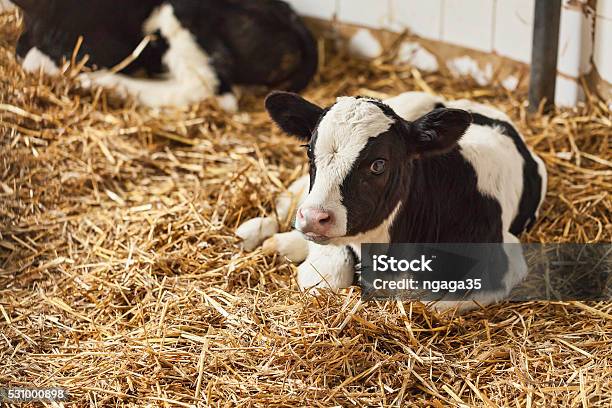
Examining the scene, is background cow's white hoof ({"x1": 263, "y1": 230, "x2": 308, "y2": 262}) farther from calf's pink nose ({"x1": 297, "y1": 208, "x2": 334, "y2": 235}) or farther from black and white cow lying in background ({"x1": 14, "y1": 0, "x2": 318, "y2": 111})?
black and white cow lying in background ({"x1": 14, "y1": 0, "x2": 318, "y2": 111})

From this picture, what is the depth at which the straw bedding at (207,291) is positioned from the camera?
11.5ft

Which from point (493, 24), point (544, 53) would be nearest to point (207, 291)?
point (544, 53)

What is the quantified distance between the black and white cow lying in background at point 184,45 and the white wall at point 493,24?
51cm

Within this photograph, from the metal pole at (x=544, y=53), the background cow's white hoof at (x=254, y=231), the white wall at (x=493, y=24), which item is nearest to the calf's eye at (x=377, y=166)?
A: the background cow's white hoof at (x=254, y=231)

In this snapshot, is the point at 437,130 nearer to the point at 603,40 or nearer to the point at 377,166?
the point at 377,166

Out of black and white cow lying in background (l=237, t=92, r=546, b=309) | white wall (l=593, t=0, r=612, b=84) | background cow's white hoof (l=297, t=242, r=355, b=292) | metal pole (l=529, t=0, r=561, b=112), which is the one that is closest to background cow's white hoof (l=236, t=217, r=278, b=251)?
black and white cow lying in background (l=237, t=92, r=546, b=309)

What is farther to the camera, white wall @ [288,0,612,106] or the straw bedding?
white wall @ [288,0,612,106]

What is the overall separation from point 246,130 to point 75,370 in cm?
255

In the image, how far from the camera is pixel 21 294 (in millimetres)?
4191

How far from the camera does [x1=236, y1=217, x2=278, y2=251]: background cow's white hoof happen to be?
4527mm

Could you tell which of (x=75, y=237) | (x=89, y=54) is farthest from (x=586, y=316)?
(x=89, y=54)

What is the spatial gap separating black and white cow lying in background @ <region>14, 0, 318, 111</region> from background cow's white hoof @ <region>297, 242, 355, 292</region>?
2316 millimetres

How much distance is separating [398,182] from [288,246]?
2.62 ft

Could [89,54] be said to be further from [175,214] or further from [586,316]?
[586,316]
